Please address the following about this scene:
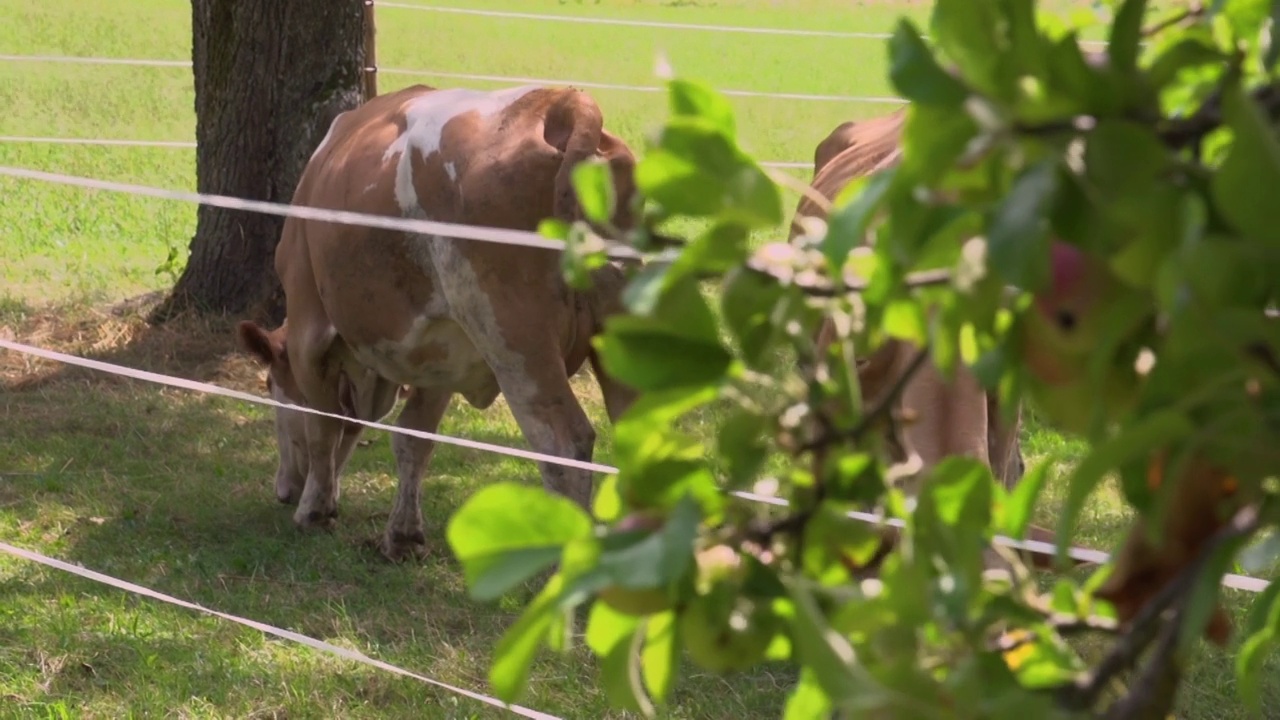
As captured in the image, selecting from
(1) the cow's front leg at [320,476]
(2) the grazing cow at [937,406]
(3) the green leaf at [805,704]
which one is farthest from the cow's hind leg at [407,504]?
(3) the green leaf at [805,704]

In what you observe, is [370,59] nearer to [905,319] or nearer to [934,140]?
[905,319]

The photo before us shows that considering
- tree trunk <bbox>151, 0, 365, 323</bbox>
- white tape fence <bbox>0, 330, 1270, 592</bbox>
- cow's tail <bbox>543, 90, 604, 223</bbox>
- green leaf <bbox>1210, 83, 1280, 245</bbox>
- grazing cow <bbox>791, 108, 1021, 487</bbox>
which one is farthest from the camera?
tree trunk <bbox>151, 0, 365, 323</bbox>

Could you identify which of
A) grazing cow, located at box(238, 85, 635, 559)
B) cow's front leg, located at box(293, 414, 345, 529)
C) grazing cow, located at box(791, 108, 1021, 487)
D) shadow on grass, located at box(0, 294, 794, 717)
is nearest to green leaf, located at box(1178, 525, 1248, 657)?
grazing cow, located at box(791, 108, 1021, 487)

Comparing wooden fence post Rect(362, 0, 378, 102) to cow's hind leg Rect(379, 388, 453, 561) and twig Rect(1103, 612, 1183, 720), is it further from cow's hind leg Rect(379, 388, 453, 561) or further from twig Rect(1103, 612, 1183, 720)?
twig Rect(1103, 612, 1183, 720)

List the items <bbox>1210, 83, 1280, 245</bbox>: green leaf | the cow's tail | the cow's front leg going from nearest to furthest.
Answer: <bbox>1210, 83, 1280, 245</bbox>: green leaf
the cow's tail
the cow's front leg

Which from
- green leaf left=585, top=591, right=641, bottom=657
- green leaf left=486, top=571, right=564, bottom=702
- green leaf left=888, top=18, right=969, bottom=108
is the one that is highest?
green leaf left=888, top=18, right=969, bottom=108

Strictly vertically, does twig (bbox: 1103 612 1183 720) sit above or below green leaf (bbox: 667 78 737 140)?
below

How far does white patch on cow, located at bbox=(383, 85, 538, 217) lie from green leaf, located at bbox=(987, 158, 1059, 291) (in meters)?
3.71

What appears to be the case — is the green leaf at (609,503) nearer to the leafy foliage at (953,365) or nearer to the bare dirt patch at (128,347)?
the leafy foliage at (953,365)

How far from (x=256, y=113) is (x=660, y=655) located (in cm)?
610

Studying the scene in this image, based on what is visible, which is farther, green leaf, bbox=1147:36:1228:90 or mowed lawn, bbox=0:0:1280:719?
mowed lawn, bbox=0:0:1280:719

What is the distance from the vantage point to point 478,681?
11.8 ft

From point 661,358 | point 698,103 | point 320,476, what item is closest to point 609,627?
point 661,358

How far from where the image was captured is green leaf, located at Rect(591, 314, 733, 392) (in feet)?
2.05
